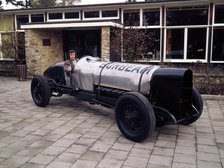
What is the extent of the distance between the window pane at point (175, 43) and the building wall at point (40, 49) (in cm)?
572

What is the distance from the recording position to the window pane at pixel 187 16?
11.7m

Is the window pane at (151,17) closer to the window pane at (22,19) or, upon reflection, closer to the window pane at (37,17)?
the window pane at (37,17)

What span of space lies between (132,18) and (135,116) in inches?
344

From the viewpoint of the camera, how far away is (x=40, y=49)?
41.9ft

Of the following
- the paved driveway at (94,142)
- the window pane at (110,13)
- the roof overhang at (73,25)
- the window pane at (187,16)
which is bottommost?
the paved driveway at (94,142)

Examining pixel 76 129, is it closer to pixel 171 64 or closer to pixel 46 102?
pixel 46 102

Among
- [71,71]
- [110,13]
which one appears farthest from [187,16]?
[71,71]

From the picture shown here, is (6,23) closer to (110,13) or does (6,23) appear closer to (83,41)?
(83,41)

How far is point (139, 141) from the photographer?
179 inches

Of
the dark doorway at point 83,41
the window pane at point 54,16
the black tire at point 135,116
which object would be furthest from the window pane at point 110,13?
the black tire at point 135,116

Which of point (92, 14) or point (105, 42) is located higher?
point (92, 14)

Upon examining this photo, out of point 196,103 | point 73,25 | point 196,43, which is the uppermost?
point 73,25

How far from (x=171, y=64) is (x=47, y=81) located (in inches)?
277

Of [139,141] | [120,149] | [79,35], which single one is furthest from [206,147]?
[79,35]
